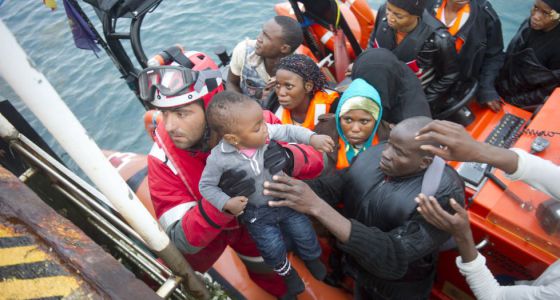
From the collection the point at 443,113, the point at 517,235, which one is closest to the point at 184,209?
the point at 517,235

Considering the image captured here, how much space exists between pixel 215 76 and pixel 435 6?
2739 mm

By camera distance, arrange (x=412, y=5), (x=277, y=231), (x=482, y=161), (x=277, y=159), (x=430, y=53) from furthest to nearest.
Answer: (x=430, y=53), (x=412, y=5), (x=277, y=231), (x=277, y=159), (x=482, y=161)

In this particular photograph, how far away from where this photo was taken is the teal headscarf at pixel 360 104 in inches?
105

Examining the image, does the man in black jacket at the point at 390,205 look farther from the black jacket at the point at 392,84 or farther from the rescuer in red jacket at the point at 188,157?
the black jacket at the point at 392,84

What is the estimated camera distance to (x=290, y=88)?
2.97 metres

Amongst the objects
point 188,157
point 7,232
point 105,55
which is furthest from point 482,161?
point 105,55

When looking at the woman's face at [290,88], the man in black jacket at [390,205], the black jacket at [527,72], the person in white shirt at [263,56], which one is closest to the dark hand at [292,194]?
the man in black jacket at [390,205]

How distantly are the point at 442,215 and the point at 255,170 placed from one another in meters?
1.05

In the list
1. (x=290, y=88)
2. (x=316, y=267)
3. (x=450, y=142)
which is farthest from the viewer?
(x=290, y=88)

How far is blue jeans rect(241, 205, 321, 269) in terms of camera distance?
2.18 m

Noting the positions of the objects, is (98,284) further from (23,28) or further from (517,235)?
→ (23,28)

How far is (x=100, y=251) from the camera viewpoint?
3.65 ft

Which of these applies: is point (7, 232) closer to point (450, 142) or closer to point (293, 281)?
point (293, 281)

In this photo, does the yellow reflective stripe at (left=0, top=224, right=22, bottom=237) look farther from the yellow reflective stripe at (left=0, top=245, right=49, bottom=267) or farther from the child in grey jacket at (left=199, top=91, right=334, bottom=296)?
the child in grey jacket at (left=199, top=91, right=334, bottom=296)
